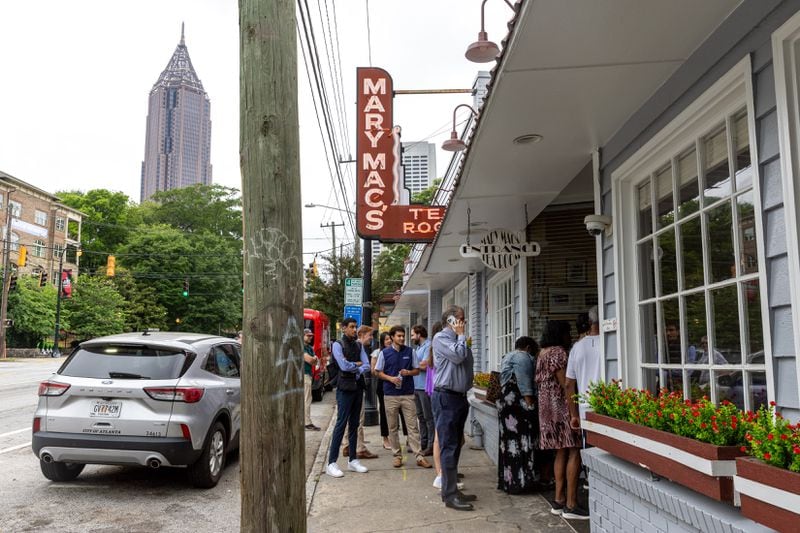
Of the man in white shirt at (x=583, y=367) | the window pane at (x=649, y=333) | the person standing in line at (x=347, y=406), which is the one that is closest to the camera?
the window pane at (x=649, y=333)

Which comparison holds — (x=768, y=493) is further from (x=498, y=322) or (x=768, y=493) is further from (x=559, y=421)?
(x=498, y=322)

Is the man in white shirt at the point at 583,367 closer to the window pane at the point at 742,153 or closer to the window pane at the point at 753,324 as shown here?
the window pane at the point at 753,324

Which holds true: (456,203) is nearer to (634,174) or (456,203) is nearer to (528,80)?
(634,174)

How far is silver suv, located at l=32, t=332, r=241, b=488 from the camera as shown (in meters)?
6.36

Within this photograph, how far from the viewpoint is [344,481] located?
730 cm

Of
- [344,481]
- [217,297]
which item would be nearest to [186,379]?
[344,481]

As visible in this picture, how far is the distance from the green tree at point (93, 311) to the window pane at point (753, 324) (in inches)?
2088

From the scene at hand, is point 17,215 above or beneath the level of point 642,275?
above

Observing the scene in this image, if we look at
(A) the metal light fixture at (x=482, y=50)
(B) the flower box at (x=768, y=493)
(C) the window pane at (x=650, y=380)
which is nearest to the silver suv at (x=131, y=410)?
(C) the window pane at (x=650, y=380)

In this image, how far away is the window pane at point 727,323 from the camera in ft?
12.0

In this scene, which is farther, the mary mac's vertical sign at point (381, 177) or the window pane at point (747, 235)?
the mary mac's vertical sign at point (381, 177)

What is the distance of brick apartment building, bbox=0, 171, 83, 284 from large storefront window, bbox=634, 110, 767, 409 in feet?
187

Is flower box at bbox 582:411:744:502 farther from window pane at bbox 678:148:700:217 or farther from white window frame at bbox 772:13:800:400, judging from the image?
window pane at bbox 678:148:700:217

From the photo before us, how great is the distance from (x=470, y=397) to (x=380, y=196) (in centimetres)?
349
